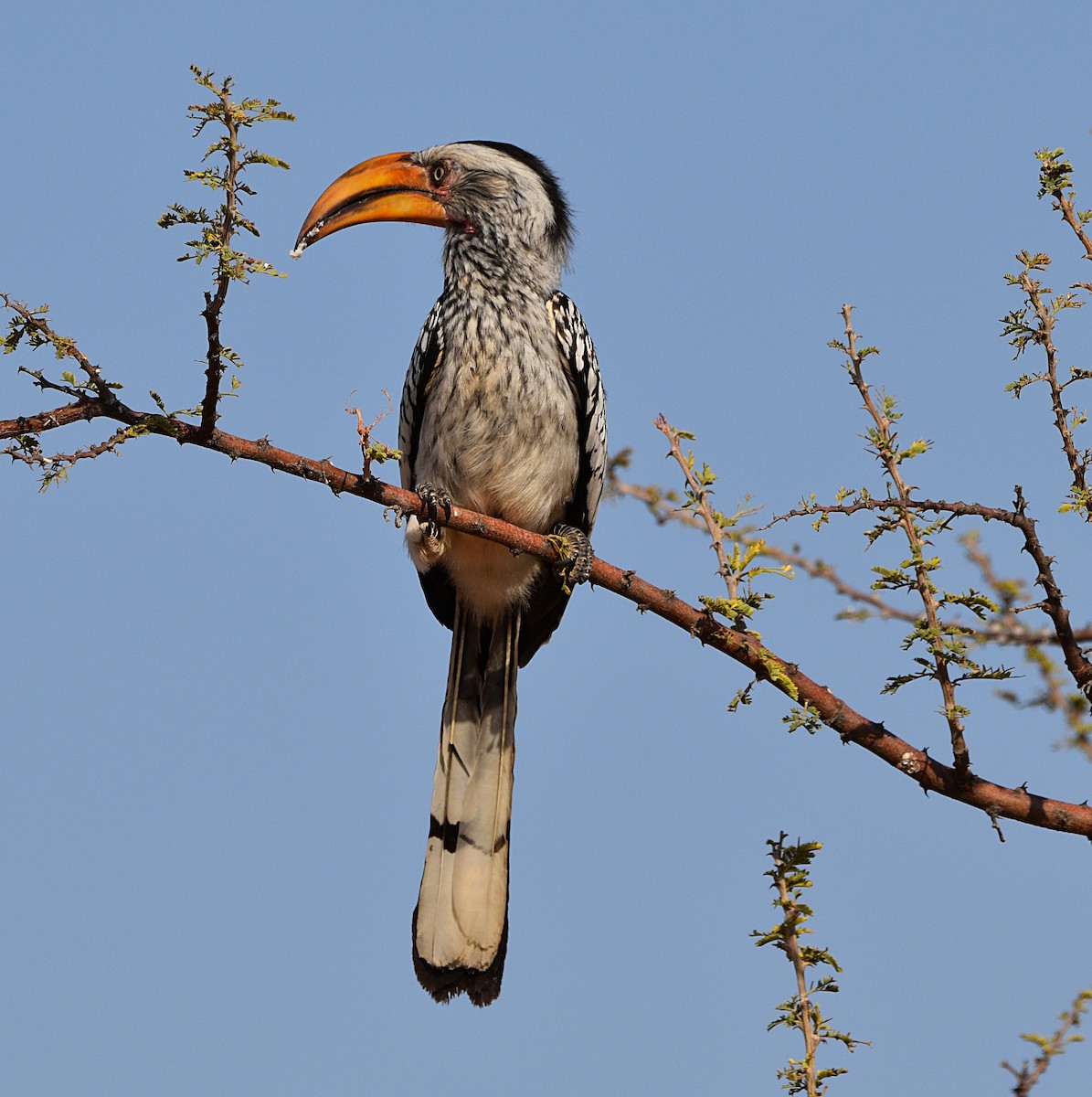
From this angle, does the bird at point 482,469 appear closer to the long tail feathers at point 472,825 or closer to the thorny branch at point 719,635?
the long tail feathers at point 472,825

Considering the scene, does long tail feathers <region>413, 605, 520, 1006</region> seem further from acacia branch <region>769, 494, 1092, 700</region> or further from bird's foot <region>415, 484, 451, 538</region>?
acacia branch <region>769, 494, 1092, 700</region>

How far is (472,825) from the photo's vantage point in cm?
447

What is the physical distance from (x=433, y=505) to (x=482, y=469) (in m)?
0.87

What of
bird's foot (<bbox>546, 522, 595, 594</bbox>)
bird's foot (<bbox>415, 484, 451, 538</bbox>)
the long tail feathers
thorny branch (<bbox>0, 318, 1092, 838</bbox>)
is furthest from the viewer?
the long tail feathers

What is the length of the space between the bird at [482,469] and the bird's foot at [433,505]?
21mm

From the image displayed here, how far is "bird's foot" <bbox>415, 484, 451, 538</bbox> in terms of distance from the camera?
341 centimetres

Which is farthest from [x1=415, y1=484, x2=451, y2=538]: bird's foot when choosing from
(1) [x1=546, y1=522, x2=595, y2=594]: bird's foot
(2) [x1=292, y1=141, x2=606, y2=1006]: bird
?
(1) [x1=546, y1=522, x2=595, y2=594]: bird's foot

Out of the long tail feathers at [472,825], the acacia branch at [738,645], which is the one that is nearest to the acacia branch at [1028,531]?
the acacia branch at [738,645]

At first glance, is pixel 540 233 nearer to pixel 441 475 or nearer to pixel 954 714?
pixel 441 475

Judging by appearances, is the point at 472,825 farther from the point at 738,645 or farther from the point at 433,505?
the point at 738,645

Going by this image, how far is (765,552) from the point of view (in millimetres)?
3289

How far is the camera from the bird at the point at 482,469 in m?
4.30

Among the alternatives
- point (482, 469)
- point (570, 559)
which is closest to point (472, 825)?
point (570, 559)

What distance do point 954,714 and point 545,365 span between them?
2171 millimetres
